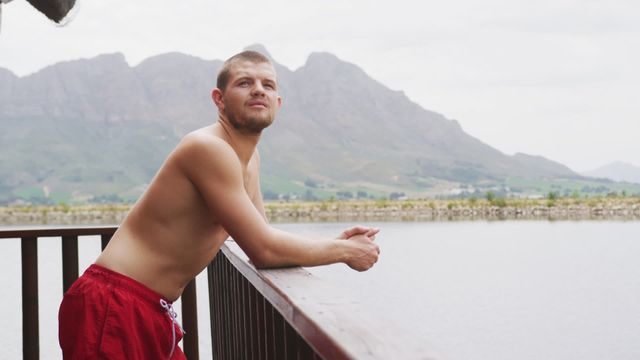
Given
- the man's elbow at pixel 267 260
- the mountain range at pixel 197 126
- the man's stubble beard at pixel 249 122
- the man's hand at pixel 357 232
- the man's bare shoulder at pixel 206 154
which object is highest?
the mountain range at pixel 197 126

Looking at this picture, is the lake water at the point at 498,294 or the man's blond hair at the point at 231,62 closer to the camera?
the man's blond hair at the point at 231,62

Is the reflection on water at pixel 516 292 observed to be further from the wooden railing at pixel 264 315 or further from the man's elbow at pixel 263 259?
the man's elbow at pixel 263 259

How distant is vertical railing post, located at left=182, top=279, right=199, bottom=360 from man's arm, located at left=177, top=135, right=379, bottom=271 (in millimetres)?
1479

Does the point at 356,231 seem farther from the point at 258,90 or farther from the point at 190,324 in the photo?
the point at 190,324

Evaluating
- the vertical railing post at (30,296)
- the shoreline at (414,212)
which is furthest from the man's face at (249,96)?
the shoreline at (414,212)

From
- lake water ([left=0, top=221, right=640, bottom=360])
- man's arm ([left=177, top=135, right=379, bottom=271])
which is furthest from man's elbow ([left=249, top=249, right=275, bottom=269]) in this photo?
lake water ([left=0, top=221, right=640, bottom=360])

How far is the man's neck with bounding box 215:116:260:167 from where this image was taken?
72.5 inches

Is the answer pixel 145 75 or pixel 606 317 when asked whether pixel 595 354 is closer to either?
pixel 606 317

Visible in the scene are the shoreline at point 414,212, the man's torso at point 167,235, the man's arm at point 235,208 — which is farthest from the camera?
the shoreline at point 414,212

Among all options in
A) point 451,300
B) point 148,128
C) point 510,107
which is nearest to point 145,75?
point 148,128

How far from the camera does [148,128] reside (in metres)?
152

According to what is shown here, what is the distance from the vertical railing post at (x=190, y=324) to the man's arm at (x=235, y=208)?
4.85 feet

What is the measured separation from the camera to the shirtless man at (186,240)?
5.38 feet

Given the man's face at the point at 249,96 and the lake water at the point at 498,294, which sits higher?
the man's face at the point at 249,96
